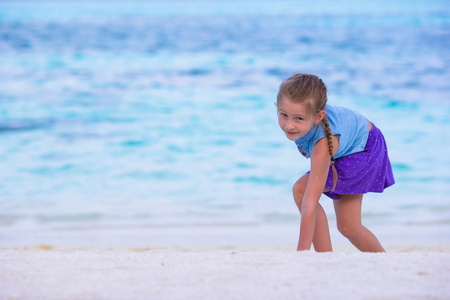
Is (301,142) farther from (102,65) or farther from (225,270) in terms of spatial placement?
(102,65)

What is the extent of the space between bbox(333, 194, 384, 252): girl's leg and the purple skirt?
6 centimetres

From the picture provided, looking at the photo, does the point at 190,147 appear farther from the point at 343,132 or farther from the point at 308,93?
the point at 308,93

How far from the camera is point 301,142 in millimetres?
2871

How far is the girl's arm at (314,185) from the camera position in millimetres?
2705

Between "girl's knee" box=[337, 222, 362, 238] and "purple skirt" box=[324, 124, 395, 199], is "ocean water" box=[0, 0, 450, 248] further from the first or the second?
"purple skirt" box=[324, 124, 395, 199]

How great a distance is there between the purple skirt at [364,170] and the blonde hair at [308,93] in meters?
0.26

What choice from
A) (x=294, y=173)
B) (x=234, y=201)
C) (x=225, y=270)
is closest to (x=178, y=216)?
(x=234, y=201)

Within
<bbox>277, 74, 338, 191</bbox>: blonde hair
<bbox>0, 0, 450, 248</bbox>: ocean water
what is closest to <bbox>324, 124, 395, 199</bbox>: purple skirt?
<bbox>277, 74, 338, 191</bbox>: blonde hair

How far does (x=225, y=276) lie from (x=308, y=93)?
0.96 meters

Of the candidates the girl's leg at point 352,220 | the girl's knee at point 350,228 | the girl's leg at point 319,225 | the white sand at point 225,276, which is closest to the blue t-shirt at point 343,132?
the girl's leg at point 319,225

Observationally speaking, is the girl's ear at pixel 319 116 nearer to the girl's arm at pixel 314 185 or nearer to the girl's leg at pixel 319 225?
the girl's arm at pixel 314 185

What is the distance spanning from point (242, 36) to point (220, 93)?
49.9 ft

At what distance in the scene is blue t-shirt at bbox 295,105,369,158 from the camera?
109 inches

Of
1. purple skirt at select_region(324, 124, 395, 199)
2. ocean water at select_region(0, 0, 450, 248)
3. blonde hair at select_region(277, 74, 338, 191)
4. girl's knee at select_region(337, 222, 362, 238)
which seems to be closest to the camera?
blonde hair at select_region(277, 74, 338, 191)
